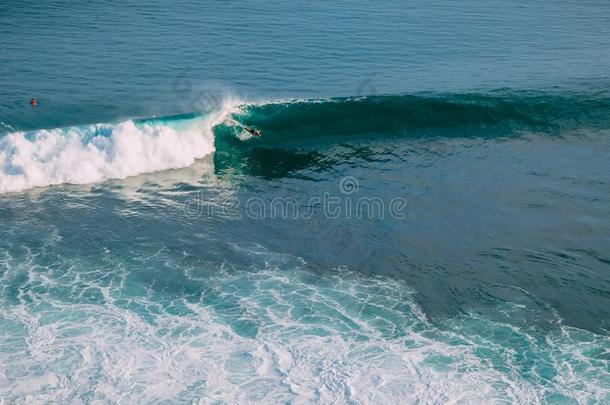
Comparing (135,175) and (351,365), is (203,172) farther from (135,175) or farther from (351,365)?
(351,365)

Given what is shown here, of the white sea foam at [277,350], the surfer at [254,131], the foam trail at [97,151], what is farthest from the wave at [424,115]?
the white sea foam at [277,350]

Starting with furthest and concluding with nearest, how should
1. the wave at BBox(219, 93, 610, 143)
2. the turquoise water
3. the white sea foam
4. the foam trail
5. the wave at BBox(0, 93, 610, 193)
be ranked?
the wave at BBox(219, 93, 610, 143) → the wave at BBox(0, 93, 610, 193) → the foam trail → the turquoise water → the white sea foam

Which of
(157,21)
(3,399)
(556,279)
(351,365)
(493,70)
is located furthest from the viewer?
(157,21)

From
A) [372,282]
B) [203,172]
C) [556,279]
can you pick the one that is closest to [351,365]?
[372,282]

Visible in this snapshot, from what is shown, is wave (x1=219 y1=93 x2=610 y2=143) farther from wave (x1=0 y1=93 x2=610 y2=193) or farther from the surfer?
the surfer

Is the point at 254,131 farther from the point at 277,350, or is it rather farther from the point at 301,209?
the point at 277,350

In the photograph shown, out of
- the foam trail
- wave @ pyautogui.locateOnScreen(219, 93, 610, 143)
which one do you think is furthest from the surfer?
the foam trail
